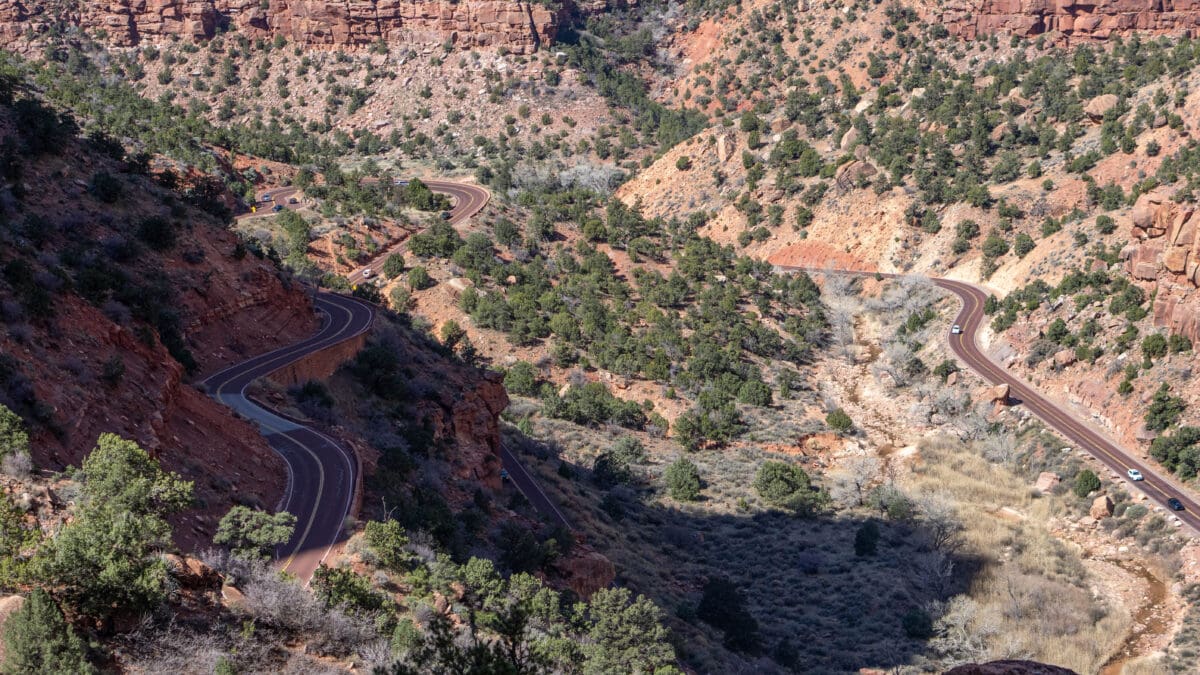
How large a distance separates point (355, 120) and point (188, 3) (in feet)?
93.4

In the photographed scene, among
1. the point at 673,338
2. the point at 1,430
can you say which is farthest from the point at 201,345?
the point at 673,338

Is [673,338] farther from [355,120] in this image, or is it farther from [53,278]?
[355,120]

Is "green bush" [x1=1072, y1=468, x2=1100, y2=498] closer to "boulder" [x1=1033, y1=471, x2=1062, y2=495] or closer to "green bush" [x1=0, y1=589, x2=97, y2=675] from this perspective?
"boulder" [x1=1033, y1=471, x2=1062, y2=495]

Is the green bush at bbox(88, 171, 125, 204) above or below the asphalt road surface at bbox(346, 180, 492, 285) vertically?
above

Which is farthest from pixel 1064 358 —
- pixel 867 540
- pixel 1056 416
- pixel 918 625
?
pixel 918 625

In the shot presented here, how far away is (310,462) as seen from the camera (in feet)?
88.0

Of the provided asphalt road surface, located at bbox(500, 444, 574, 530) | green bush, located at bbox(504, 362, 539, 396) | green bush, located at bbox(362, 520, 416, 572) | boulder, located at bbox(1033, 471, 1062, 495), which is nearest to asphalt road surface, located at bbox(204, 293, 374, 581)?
green bush, located at bbox(362, 520, 416, 572)

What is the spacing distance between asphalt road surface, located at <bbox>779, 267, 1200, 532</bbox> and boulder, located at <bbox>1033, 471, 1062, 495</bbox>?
9.97ft

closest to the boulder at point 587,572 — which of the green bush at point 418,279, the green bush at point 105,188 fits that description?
the green bush at point 105,188

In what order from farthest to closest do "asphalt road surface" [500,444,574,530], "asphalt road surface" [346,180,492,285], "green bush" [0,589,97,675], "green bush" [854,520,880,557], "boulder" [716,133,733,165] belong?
1. "boulder" [716,133,733,165]
2. "asphalt road surface" [346,180,492,285]
3. "green bush" [854,520,880,557]
4. "asphalt road surface" [500,444,574,530]
5. "green bush" [0,589,97,675]

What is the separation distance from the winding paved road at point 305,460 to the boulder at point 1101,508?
2898 cm

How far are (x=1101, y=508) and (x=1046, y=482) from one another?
3.69 m

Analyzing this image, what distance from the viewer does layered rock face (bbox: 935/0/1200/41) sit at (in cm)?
10175

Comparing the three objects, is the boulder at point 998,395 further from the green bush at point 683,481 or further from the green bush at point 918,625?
the green bush at point 918,625
